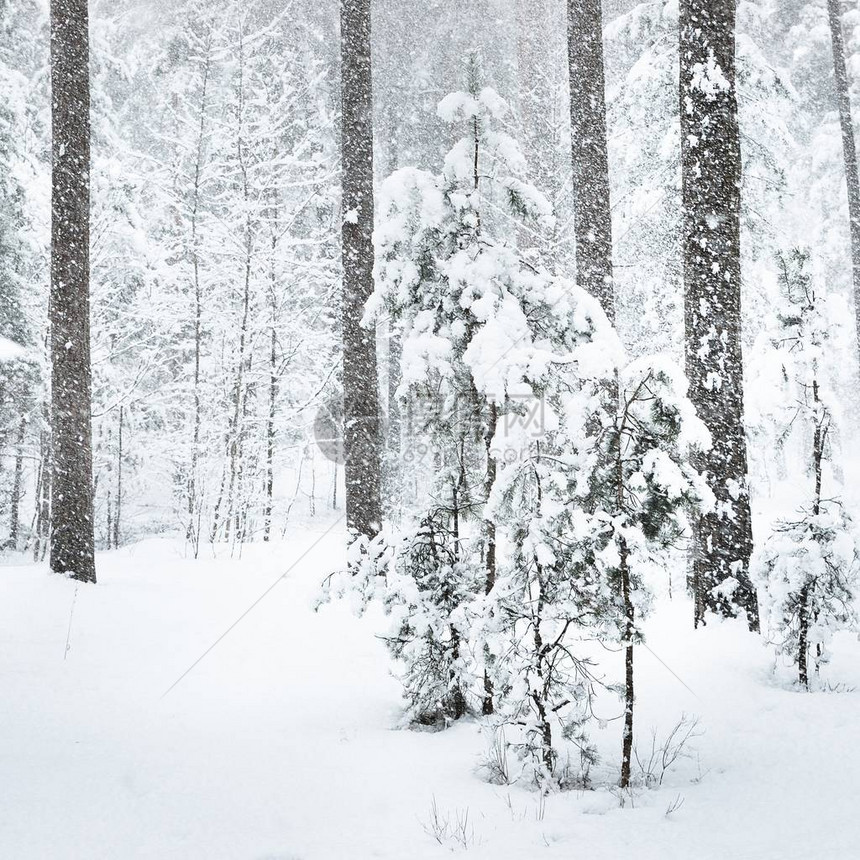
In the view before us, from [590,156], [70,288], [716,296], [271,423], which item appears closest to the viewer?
[716,296]

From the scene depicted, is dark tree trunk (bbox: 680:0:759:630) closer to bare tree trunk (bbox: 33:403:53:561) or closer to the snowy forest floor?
the snowy forest floor

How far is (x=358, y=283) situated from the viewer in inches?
354

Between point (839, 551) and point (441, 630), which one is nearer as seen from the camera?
point (441, 630)

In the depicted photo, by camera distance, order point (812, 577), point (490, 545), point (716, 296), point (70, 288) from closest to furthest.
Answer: point (490, 545), point (812, 577), point (716, 296), point (70, 288)

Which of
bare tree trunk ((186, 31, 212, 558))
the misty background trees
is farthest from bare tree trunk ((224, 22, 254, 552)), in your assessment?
bare tree trunk ((186, 31, 212, 558))

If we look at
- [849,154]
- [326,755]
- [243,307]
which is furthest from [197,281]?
[849,154]

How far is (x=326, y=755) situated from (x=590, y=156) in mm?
8083

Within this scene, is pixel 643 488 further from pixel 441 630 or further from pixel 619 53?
pixel 619 53

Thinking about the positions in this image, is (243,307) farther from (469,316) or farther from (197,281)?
(469,316)

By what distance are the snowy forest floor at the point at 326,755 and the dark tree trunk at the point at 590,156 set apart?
457 cm

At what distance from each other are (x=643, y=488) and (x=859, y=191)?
55.9 ft

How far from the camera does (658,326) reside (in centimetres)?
1570

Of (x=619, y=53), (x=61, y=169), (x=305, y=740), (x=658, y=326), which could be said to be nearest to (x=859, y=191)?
(x=658, y=326)
